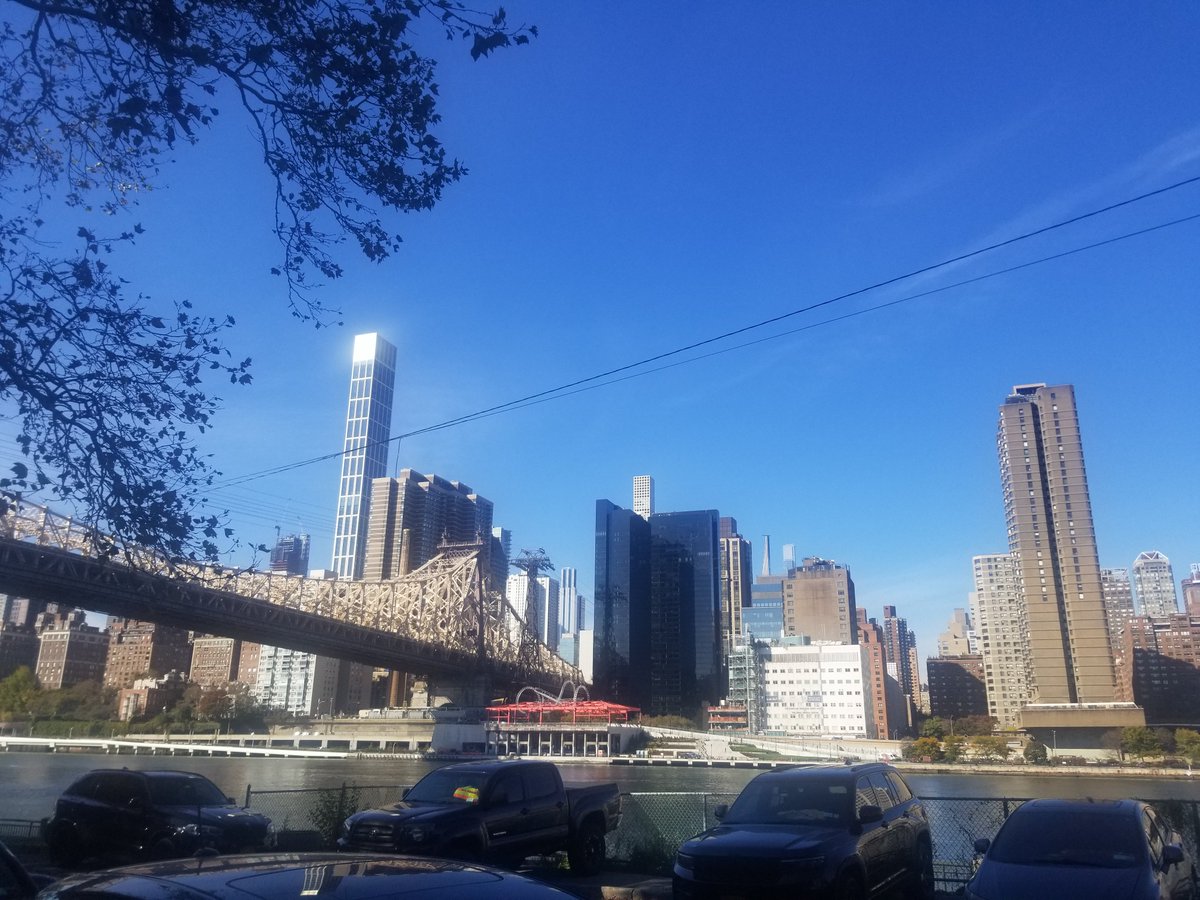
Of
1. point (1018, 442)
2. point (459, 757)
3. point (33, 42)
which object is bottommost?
point (459, 757)

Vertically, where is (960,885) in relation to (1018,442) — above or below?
below

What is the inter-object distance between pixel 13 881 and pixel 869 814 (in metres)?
7.88

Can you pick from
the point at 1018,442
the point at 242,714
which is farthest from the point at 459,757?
the point at 1018,442

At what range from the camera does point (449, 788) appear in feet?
39.5

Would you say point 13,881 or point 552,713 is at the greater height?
point 13,881

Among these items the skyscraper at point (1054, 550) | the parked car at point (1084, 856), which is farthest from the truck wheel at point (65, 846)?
the skyscraper at point (1054, 550)

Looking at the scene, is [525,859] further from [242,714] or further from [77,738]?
[242,714]

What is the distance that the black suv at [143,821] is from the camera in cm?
1284

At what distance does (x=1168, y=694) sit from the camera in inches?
Result: 5030

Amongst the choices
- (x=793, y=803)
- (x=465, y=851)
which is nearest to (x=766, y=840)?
(x=793, y=803)

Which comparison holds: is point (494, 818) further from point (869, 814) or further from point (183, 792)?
point (183, 792)

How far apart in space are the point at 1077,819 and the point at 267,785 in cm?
5045

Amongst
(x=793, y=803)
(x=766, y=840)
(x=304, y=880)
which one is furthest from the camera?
(x=793, y=803)

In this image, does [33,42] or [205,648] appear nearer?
[33,42]
